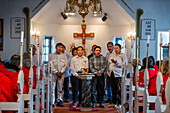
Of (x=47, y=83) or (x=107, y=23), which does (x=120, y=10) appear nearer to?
(x=107, y=23)

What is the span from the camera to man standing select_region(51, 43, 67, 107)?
23.2ft

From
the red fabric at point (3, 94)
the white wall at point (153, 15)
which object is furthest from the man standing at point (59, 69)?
the white wall at point (153, 15)

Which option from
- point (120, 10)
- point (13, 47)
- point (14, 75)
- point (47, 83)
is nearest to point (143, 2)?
point (120, 10)

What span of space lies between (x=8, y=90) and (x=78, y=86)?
3.32 meters

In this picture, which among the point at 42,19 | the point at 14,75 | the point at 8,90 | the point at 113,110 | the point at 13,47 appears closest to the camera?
the point at 8,90

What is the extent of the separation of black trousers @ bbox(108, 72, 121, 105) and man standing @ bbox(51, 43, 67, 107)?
1.26 m

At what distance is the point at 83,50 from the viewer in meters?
7.46

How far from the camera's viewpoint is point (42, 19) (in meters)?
12.9

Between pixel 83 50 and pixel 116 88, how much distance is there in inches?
53.6

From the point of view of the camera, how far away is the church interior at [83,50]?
14.9 ft

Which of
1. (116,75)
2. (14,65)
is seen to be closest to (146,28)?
(116,75)

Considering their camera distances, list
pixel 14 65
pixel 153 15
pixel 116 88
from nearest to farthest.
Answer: pixel 14 65 < pixel 116 88 < pixel 153 15

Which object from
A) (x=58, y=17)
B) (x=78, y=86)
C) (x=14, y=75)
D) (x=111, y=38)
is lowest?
(x=78, y=86)

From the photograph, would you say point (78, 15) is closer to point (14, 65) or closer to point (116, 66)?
point (116, 66)
